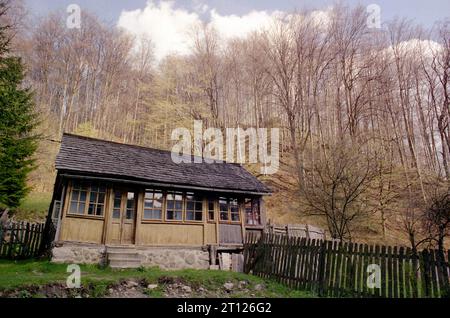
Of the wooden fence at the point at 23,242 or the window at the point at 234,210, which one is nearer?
the wooden fence at the point at 23,242

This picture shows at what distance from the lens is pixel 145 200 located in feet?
40.0

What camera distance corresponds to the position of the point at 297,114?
26.6 metres

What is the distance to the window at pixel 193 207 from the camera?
12992 mm

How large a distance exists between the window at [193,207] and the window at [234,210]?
5.14 feet

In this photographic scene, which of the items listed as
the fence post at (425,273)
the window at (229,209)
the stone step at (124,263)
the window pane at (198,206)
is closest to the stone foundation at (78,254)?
the stone step at (124,263)

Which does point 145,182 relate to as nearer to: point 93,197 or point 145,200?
point 145,200

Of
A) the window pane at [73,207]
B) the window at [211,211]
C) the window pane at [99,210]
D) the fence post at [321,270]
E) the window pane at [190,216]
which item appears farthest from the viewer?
the window at [211,211]

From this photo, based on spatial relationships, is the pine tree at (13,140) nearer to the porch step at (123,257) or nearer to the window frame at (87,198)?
the window frame at (87,198)

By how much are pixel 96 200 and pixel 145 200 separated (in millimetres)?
1859

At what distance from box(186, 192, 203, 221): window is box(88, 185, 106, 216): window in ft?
11.4

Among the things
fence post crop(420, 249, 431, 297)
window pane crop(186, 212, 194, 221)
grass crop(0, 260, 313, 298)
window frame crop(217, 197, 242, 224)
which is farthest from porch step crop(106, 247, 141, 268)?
fence post crop(420, 249, 431, 297)
